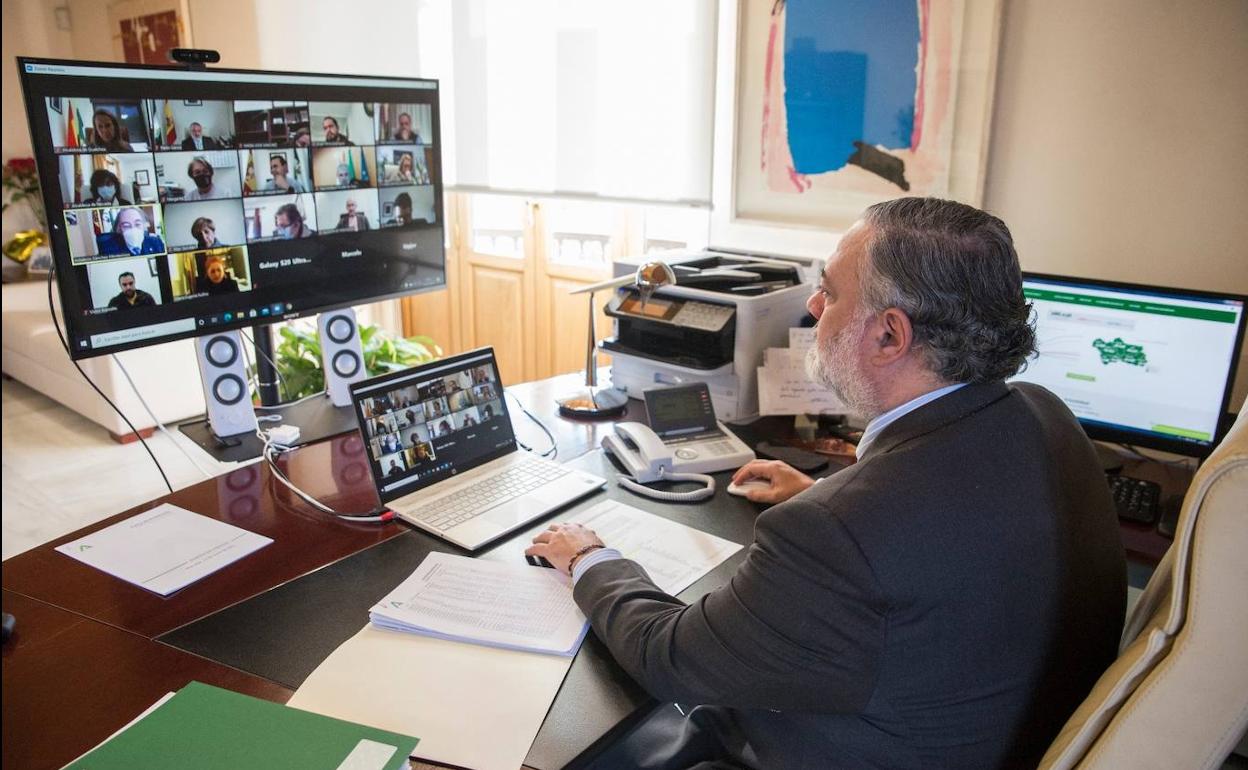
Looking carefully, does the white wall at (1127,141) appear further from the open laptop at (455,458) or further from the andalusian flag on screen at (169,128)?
the andalusian flag on screen at (169,128)

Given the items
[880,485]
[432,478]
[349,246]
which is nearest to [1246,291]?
[880,485]

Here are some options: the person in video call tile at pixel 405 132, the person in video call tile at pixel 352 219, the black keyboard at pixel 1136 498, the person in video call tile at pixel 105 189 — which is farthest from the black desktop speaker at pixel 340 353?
the black keyboard at pixel 1136 498

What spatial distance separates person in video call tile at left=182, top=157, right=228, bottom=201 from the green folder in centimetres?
106

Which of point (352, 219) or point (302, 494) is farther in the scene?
point (352, 219)

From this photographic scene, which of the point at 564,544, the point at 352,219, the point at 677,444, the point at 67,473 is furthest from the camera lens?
the point at 67,473

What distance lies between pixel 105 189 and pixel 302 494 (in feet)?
2.16

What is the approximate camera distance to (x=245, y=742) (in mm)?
948

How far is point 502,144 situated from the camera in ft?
11.6

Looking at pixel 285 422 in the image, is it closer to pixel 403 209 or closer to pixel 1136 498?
pixel 403 209

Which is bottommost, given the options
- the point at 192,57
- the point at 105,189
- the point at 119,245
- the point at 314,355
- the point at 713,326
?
the point at 314,355

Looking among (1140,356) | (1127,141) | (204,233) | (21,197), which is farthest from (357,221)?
(21,197)

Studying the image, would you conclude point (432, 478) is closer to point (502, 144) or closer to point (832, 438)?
point (832, 438)

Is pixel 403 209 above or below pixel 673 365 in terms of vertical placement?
above

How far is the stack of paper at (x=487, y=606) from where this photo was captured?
1.21 metres
